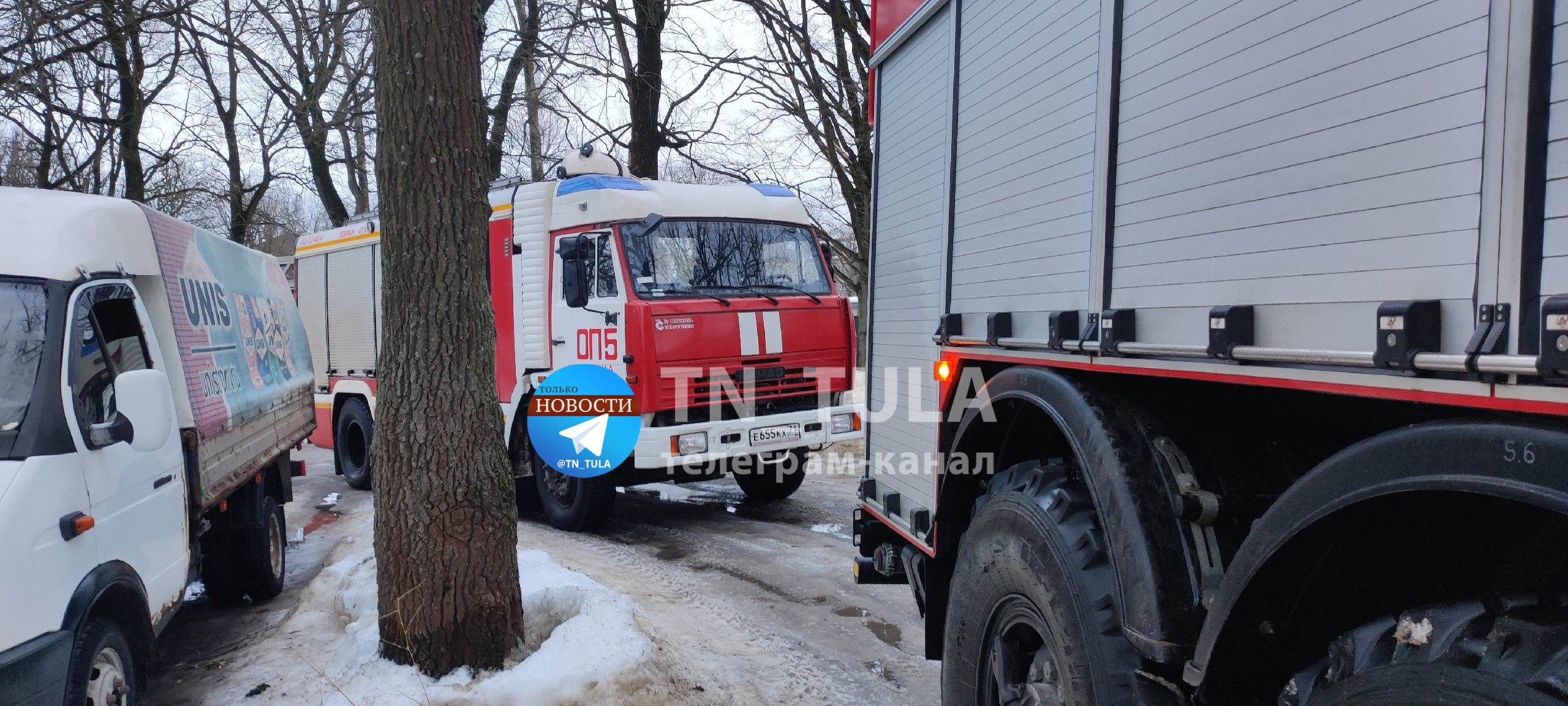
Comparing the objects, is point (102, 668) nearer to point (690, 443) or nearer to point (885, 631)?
point (885, 631)

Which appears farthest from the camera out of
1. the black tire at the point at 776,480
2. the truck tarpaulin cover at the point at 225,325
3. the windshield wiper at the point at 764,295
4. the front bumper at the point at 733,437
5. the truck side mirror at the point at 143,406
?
the black tire at the point at 776,480

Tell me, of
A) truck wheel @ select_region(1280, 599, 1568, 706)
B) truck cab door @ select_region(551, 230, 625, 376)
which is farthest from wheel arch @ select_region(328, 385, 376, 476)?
truck wheel @ select_region(1280, 599, 1568, 706)

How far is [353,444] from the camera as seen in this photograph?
1084cm

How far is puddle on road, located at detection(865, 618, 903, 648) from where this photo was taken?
→ 494 centimetres

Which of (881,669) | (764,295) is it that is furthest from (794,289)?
(881,669)

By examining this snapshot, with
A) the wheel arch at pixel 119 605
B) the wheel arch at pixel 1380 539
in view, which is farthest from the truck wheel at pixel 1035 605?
the wheel arch at pixel 119 605

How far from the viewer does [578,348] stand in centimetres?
741

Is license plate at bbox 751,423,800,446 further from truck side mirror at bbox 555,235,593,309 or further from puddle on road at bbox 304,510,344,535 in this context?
puddle on road at bbox 304,510,344,535

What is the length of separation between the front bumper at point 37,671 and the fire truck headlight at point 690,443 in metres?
4.41

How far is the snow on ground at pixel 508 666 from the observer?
11.8ft

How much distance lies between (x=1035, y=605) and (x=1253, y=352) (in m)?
0.94

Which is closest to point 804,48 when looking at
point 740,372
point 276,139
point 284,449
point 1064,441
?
point 740,372

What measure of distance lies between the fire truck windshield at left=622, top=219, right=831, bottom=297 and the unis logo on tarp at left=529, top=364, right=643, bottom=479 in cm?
85

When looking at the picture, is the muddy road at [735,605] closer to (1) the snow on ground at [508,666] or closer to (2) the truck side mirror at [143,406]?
(1) the snow on ground at [508,666]
